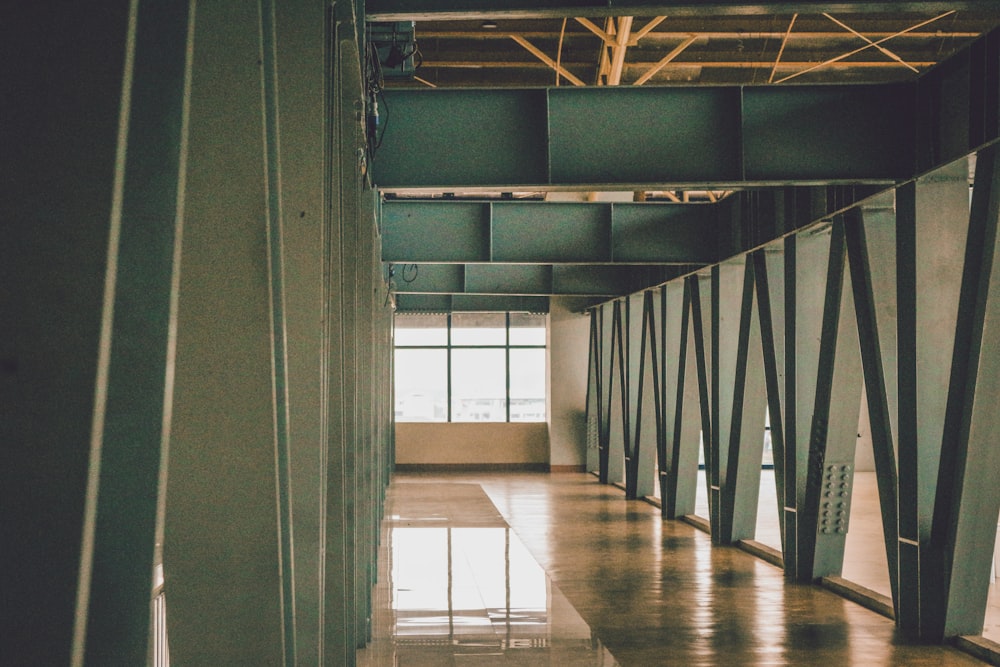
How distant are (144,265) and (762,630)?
29.7 ft

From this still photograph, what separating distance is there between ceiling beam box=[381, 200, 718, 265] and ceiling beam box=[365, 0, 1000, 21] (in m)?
8.07

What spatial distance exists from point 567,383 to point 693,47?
42.3 ft

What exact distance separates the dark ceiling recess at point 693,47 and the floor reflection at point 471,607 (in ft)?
25.1

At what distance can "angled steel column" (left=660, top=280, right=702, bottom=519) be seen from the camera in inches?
698

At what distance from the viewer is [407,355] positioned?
103ft

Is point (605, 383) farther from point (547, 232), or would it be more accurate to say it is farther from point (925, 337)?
point (925, 337)

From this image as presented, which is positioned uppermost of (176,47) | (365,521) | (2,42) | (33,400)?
(176,47)

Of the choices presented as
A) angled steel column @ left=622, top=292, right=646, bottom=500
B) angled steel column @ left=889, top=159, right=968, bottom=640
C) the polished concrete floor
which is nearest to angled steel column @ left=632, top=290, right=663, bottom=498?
angled steel column @ left=622, top=292, right=646, bottom=500

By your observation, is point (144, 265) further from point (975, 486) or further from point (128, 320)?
point (975, 486)

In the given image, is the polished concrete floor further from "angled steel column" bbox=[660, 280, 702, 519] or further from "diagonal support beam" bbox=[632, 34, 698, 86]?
"diagonal support beam" bbox=[632, 34, 698, 86]

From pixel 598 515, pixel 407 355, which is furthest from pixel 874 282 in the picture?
pixel 407 355

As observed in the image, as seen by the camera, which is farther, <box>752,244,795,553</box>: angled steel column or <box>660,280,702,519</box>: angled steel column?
<box>660,280,702,519</box>: angled steel column

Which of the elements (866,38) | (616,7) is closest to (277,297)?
(616,7)

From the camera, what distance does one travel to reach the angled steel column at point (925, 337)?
9.09 m
